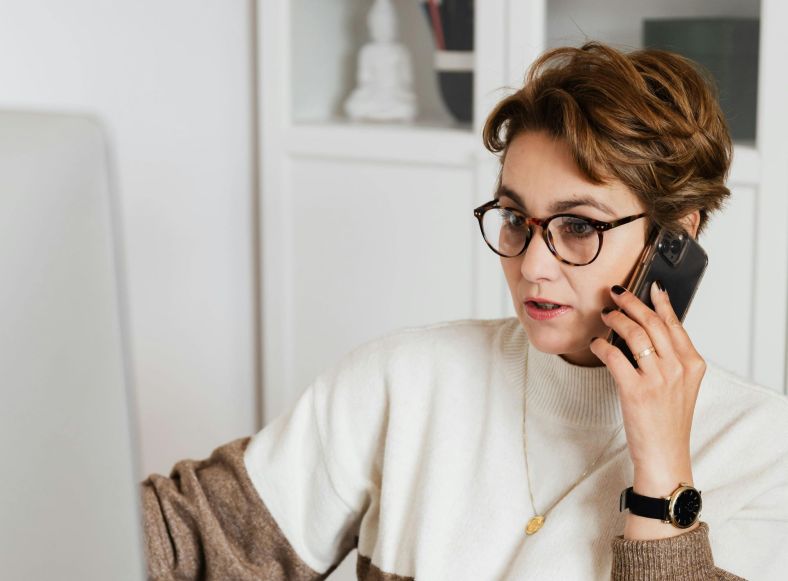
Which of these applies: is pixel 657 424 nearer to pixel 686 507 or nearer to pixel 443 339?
pixel 686 507

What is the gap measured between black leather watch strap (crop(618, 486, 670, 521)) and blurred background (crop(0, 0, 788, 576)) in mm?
870

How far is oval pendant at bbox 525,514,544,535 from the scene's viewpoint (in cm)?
118

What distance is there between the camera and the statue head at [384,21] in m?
2.42

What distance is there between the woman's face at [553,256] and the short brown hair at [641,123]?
0.05 ft

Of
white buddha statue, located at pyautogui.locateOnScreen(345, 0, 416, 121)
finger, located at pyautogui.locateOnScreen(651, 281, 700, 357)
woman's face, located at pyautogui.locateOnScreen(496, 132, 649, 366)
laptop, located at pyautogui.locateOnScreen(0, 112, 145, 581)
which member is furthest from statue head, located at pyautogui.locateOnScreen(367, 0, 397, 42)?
laptop, located at pyautogui.locateOnScreen(0, 112, 145, 581)

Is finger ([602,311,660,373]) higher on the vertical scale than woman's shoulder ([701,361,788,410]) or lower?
higher

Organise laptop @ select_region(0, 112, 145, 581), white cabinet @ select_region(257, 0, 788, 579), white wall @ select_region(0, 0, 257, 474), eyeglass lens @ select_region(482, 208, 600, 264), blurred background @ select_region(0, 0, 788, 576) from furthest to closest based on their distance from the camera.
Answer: white wall @ select_region(0, 0, 257, 474) → blurred background @ select_region(0, 0, 788, 576) → white cabinet @ select_region(257, 0, 788, 579) → eyeglass lens @ select_region(482, 208, 600, 264) → laptop @ select_region(0, 112, 145, 581)

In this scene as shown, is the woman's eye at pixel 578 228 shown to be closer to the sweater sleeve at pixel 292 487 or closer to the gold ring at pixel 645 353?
the gold ring at pixel 645 353

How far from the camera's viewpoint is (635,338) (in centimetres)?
110

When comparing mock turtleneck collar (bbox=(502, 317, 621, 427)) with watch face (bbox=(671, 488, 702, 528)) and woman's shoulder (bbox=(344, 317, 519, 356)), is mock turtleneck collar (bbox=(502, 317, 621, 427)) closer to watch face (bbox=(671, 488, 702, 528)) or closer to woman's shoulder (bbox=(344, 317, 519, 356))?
woman's shoulder (bbox=(344, 317, 519, 356))

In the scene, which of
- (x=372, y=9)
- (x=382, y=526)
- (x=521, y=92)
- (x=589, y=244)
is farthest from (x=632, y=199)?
(x=372, y=9)

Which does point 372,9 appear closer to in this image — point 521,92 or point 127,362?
point 521,92

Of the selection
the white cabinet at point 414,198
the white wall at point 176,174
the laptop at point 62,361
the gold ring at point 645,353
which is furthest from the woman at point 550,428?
the white wall at point 176,174

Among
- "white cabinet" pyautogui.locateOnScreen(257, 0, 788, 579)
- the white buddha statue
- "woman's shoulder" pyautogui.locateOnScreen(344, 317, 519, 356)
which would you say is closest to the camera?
"woman's shoulder" pyautogui.locateOnScreen(344, 317, 519, 356)
